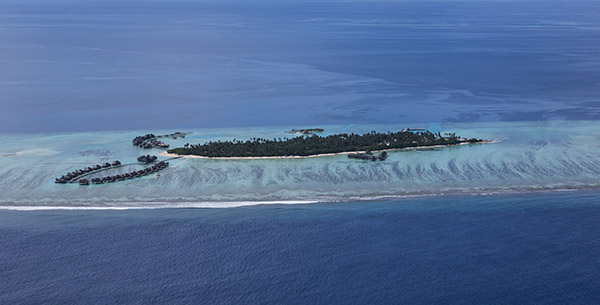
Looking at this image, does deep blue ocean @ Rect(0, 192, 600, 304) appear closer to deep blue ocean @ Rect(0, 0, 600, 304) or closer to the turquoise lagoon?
deep blue ocean @ Rect(0, 0, 600, 304)

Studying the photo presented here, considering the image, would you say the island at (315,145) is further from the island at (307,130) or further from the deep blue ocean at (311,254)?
the deep blue ocean at (311,254)

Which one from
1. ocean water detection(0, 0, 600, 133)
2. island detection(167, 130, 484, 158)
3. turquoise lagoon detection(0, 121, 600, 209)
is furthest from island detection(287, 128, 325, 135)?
ocean water detection(0, 0, 600, 133)

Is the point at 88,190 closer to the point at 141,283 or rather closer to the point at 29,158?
the point at 29,158

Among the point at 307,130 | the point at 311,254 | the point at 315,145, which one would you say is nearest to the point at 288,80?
the point at 307,130

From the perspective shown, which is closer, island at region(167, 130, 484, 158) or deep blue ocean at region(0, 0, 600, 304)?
deep blue ocean at region(0, 0, 600, 304)

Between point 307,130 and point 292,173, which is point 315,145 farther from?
point 307,130

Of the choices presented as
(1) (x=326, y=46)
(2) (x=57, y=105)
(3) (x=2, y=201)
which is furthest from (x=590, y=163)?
(1) (x=326, y=46)
